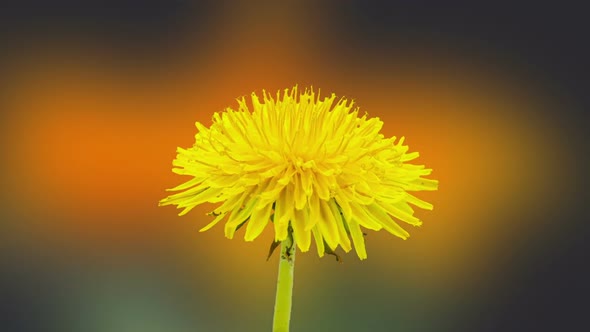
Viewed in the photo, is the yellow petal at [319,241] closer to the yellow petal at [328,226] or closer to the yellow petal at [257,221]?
the yellow petal at [328,226]

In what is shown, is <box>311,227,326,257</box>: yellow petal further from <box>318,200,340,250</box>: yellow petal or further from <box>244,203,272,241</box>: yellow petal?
<box>244,203,272,241</box>: yellow petal

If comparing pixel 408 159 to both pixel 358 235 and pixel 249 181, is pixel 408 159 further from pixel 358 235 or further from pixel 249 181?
pixel 249 181

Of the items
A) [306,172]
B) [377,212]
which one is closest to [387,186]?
[377,212]

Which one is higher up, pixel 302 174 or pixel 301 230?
pixel 302 174

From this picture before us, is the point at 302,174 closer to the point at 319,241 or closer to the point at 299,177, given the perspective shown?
the point at 299,177

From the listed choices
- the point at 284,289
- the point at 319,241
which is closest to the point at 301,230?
the point at 319,241

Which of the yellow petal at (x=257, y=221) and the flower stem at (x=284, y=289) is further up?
the yellow petal at (x=257, y=221)

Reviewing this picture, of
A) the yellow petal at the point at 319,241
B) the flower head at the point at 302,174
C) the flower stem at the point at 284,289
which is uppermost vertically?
the flower head at the point at 302,174
